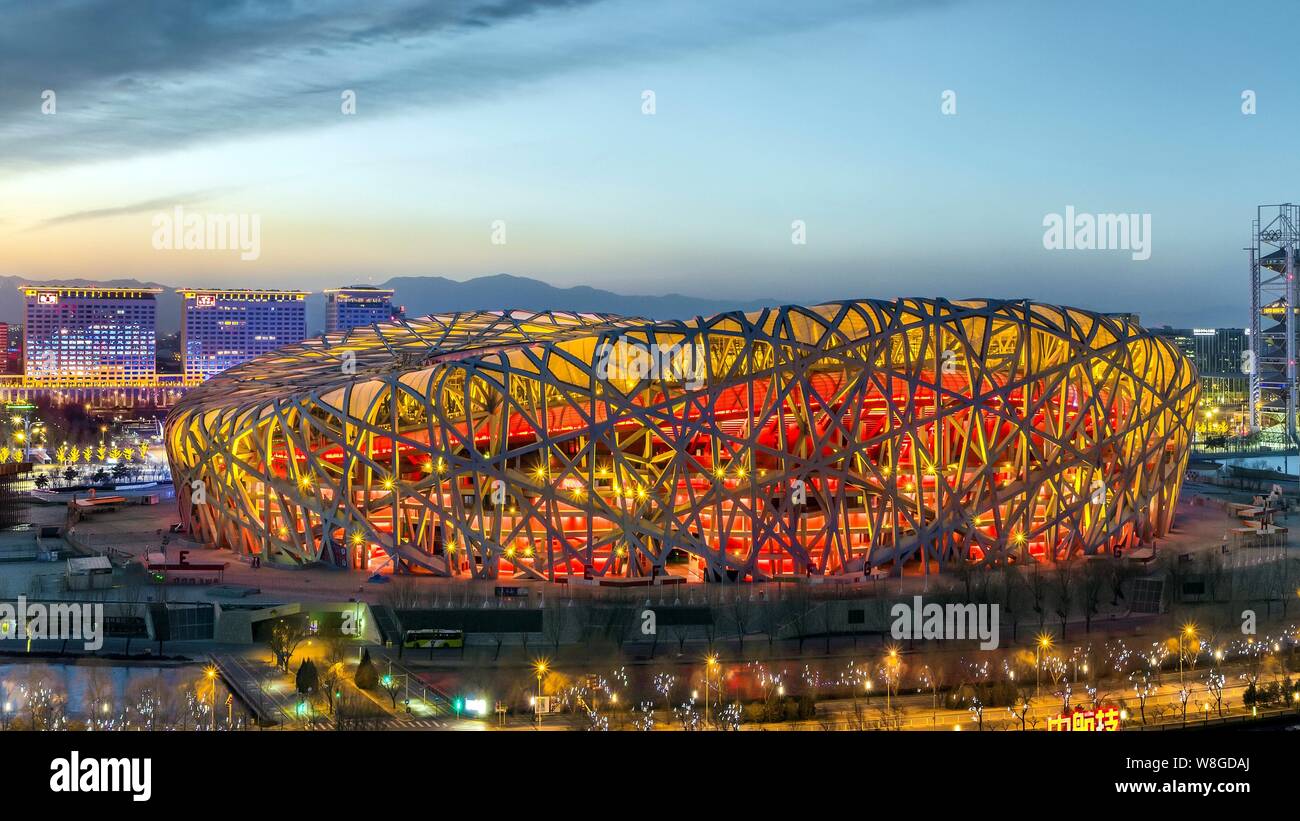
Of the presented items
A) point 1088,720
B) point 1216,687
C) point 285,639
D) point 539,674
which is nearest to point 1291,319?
point 1216,687

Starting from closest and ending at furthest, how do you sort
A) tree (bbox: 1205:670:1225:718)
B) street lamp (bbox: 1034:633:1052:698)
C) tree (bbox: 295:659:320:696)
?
tree (bbox: 295:659:320:696), tree (bbox: 1205:670:1225:718), street lamp (bbox: 1034:633:1052:698)

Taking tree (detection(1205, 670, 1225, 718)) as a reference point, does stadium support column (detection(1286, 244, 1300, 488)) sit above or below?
above

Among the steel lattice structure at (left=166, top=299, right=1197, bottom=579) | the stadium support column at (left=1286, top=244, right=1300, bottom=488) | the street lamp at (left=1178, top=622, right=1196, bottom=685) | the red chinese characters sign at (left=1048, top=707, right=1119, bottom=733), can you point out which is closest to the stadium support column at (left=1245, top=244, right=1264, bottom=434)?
the stadium support column at (left=1286, top=244, right=1300, bottom=488)

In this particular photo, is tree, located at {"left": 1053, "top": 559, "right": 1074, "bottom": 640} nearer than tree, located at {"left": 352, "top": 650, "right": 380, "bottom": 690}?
No

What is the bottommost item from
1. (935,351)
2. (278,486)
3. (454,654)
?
(454,654)

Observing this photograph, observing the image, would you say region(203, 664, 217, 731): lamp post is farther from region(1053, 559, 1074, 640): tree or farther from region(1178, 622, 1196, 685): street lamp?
region(1178, 622, 1196, 685): street lamp
